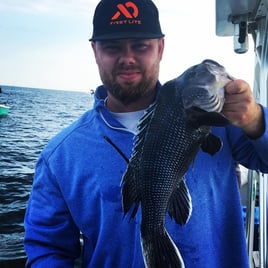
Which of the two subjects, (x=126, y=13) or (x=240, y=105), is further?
(x=126, y=13)

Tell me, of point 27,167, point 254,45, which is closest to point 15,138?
point 27,167

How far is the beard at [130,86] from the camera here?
2459 millimetres

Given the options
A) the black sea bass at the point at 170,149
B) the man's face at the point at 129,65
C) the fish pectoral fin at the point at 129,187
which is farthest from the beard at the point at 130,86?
the fish pectoral fin at the point at 129,187

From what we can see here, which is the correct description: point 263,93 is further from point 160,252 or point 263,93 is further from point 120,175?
point 160,252

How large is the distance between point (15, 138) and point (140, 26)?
23336mm

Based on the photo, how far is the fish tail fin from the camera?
1.91 m

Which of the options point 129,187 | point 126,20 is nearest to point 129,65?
point 126,20

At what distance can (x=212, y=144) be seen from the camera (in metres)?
1.81

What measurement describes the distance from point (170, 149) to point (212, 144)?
0.71 ft

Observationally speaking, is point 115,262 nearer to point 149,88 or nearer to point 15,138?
point 149,88

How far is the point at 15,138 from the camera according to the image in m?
24.3

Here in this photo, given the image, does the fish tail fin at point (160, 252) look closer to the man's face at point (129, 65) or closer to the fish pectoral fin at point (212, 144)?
the fish pectoral fin at point (212, 144)

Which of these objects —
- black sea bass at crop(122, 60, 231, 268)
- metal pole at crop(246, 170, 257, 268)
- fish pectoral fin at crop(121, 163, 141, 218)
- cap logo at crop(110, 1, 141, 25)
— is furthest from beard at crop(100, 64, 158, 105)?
metal pole at crop(246, 170, 257, 268)

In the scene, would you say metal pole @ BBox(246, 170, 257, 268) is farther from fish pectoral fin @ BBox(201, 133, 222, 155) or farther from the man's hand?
fish pectoral fin @ BBox(201, 133, 222, 155)
